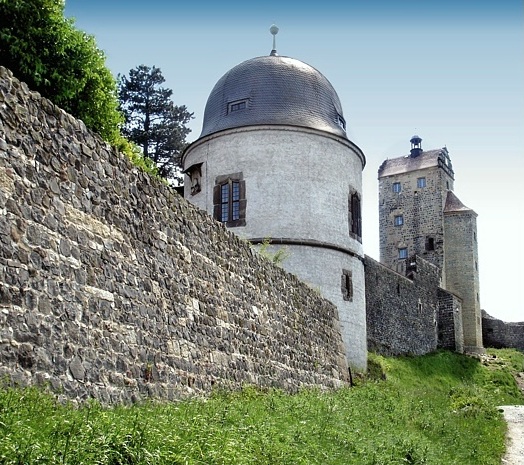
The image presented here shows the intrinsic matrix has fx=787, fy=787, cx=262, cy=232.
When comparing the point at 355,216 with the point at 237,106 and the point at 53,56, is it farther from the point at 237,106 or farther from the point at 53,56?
the point at 53,56

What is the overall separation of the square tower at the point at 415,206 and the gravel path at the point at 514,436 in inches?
1218

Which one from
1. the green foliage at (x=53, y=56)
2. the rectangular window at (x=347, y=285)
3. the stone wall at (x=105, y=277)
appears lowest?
the stone wall at (x=105, y=277)

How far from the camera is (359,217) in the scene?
78.5 ft

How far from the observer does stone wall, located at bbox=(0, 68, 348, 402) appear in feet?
23.6

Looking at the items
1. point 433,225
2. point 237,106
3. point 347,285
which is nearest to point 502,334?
point 433,225

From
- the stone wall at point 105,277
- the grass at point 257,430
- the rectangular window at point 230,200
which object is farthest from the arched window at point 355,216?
the stone wall at point 105,277

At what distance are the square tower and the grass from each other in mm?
32326

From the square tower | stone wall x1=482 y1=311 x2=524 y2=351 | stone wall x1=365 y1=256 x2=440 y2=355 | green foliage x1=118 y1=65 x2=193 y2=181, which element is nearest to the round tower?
the square tower

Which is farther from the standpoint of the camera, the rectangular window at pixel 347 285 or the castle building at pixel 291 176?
the rectangular window at pixel 347 285

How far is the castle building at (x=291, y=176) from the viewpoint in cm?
2220

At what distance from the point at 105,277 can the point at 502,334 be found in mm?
47488

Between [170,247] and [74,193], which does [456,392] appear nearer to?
[170,247]

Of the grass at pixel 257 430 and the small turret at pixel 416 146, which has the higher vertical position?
the small turret at pixel 416 146

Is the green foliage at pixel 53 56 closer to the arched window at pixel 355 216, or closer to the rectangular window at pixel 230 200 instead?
the rectangular window at pixel 230 200
